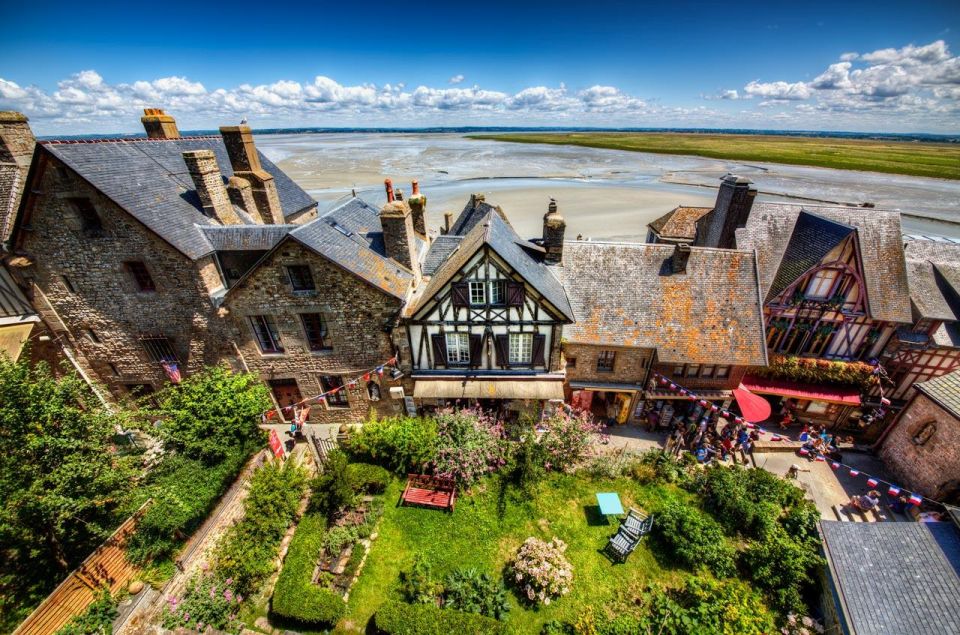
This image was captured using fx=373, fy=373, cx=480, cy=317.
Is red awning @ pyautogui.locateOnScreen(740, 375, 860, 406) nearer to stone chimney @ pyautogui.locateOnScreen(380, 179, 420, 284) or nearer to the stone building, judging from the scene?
the stone building

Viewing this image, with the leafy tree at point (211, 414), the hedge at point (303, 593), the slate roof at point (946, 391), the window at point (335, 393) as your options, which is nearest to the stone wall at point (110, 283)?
the leafy tree at point (211, 414)

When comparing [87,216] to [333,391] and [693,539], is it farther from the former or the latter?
[693,539]

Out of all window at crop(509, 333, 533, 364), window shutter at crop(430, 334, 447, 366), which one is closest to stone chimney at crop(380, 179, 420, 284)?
window shutter at crop(430, 334, 447, 366)

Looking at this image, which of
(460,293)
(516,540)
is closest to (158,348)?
(460,293)

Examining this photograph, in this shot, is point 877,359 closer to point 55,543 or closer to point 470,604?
point 470,604

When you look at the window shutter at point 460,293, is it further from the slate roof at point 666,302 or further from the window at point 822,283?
the window at point 822,283
